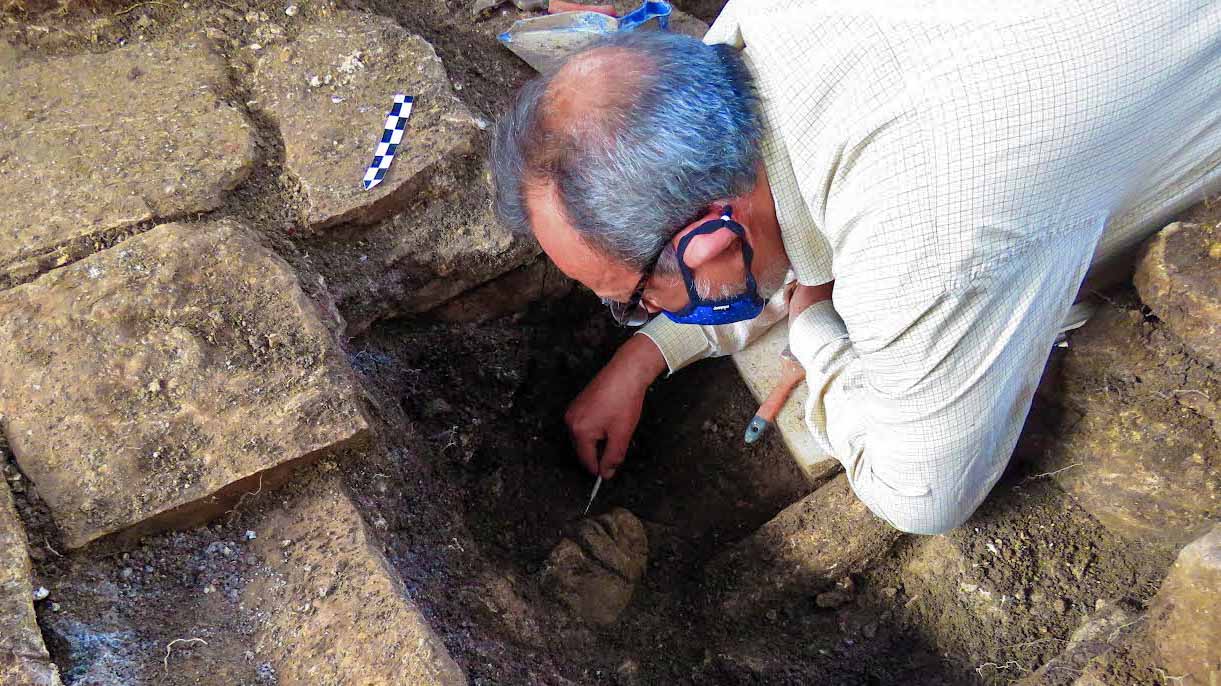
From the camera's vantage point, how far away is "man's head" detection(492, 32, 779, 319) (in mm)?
1407

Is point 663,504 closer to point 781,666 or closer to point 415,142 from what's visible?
point 781,666

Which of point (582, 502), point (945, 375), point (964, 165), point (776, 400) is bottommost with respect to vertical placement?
point (582, 502)

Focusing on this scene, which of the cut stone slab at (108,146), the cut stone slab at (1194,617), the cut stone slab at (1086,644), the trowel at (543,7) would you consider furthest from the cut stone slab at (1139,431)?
the cut stone slab at (108,146)

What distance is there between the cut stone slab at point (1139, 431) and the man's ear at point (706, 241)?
2.95 feet

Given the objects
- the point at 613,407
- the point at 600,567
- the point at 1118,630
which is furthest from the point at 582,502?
the point at 1118,630

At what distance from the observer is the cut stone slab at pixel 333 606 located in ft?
4.74

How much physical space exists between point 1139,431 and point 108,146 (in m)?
2.45

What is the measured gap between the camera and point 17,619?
137 centimetres

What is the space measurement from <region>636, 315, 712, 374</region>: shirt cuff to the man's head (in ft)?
3.17

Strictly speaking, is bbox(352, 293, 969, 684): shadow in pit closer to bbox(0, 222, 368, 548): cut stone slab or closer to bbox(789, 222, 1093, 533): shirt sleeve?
bbox(0, 222, 368, 548): cut stone slab

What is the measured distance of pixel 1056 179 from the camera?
1313 millimetres

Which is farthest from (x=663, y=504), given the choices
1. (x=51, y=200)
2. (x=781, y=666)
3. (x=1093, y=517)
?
(x=51, y=200)

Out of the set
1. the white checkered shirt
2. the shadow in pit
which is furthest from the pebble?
the white checkered shirt

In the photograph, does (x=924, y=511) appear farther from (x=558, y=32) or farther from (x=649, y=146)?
(x=558, y=32)
